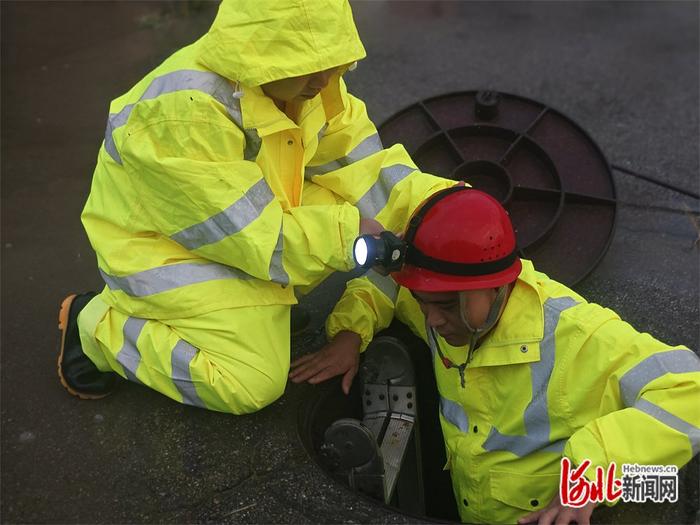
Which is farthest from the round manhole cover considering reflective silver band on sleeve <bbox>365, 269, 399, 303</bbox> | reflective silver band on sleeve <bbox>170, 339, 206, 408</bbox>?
reflective silver band on sleeve <bbox>170, 339, 206, 408</bbox>

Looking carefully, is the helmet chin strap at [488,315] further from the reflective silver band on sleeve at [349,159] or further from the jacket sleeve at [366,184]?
the reflective silver band on sleeve at [349,159]

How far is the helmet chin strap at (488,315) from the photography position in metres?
2.01

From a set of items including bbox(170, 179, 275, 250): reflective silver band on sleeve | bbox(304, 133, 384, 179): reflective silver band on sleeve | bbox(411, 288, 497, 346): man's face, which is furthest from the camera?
bbox(304, 133, 384, 179): reflective silver band on sleeve

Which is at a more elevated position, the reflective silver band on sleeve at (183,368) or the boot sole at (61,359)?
the reflective silver band on sleeve at (183,368)

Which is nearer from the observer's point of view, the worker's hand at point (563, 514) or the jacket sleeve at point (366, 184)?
the worker's hand at point (563, 514)

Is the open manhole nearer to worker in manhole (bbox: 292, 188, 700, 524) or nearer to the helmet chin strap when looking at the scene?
worker in manhole (bbox: 292, 188, 700, 524)

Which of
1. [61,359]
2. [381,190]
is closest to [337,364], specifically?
[381,190]

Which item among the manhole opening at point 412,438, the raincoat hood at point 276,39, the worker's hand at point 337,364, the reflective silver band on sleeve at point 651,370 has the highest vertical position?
the raincoat hood at point 276,39

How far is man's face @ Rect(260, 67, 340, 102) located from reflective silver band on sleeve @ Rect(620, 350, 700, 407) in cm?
131

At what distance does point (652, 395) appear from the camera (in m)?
1.88

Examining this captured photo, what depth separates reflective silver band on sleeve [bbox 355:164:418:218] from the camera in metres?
2.79

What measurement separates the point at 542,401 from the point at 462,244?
21.9 inches

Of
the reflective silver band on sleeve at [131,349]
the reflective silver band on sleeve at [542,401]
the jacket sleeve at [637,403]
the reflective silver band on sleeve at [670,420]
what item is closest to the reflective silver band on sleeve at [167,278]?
the reflective silver band on sleeve at [131,349]

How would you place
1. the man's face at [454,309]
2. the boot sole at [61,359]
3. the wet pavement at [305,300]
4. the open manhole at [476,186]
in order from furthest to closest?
the boot sole at [61,359] < the open manhole at [476,186] < the wet pavement at [305,300] < the man's face at [454,309]
